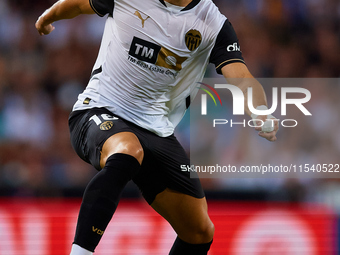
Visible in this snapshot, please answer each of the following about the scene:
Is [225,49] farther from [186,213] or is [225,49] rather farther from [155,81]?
[186,213]

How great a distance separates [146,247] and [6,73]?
383 centimetres

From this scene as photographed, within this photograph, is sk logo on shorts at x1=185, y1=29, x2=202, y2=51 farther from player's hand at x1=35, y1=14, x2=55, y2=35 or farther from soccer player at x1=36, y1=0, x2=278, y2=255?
player's hand at x1=35, y1=14, x2=55, y2=35

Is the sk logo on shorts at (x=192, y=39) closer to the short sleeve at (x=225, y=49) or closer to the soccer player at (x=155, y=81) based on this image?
the soccer player at (x=155, y=81)

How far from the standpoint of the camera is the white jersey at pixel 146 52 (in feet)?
10.00

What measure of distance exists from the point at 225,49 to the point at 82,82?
14.1ft

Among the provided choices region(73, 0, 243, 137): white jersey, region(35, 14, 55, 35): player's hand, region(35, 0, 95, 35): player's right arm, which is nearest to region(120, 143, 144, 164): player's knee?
region(73, 0, 243, 137): white jersey

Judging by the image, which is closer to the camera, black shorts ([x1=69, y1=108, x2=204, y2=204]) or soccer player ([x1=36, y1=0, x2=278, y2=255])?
black shorts ([x1=69, y1=108, x2=204, y2=204])

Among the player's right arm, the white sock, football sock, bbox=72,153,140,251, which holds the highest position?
the player's right arm

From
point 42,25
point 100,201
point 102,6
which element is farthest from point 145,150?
point 42,25

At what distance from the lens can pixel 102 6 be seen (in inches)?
123

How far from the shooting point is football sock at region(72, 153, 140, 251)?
2.34 meters

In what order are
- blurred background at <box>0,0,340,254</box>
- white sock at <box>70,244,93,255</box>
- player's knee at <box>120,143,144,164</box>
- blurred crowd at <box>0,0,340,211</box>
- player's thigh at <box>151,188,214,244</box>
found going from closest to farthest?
1. white sock at <box>70,244,93,255</box>
2. player's knee at <box>120,143,144,164</box>
3. player's thigh at <box>151,188,214,244</box>
4. blurred background at <box>0,0,340,254</box>
5. blurred crowd at <box>0,0,340,211</box>

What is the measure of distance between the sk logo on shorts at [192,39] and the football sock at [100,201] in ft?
3.14

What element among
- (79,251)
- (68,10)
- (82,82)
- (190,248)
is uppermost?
(68,10)
